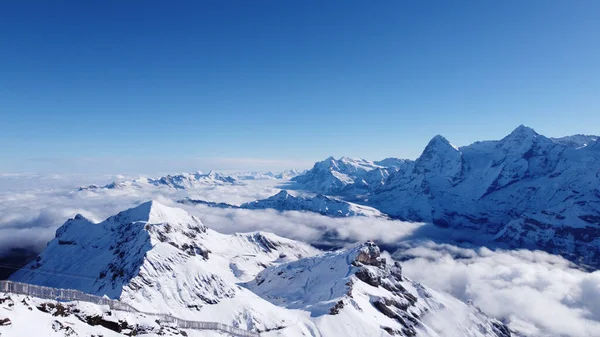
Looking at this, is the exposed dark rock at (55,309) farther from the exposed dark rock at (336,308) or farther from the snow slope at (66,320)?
the exposed dark rock at (336,308)

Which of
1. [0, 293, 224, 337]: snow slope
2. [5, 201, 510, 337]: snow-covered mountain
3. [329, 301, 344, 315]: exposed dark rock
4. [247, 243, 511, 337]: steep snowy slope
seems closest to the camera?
[0, 293, 224, 337]: snow slope

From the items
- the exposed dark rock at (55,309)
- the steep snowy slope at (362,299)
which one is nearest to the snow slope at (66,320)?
the exposed dark rock at (55,309)

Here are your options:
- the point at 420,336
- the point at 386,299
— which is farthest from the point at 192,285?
the point at 420,336

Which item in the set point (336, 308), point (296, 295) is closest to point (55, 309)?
point (336, 308)

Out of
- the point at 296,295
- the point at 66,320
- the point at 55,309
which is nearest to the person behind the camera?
the point at 66,320

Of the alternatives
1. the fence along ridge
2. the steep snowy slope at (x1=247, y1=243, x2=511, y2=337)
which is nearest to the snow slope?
the fence along ridge

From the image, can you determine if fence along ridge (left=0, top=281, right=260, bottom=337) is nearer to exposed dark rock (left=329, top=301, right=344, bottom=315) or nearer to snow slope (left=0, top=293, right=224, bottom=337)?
snow slope (left=0, top=293, right=224, bottom=337)

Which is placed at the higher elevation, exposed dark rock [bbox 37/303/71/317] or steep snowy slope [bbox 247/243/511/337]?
exposed dark rock [bbox 37/303/71/317]

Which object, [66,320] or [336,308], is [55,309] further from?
[336,308]

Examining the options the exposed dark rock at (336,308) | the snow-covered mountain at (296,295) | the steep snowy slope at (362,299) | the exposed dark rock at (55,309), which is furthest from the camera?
the steep snowy slope at (362,299)
